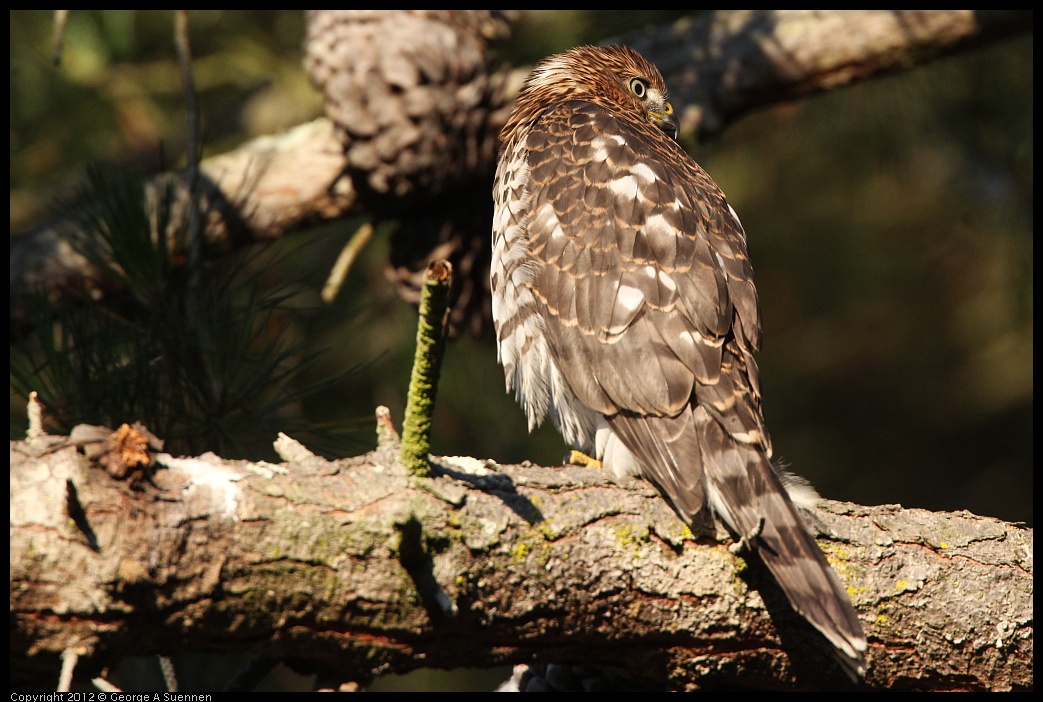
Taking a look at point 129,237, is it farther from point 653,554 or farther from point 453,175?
point 653,554

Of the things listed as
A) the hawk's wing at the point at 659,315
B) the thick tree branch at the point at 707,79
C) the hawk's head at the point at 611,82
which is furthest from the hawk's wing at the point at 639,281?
the thick tree branch at the point at 707,79

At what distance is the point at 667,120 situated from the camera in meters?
3.73

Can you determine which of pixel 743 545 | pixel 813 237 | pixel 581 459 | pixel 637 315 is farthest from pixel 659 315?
pixel 813 237

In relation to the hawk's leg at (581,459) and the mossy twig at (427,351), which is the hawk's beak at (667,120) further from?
the mossy twig at (427,351)

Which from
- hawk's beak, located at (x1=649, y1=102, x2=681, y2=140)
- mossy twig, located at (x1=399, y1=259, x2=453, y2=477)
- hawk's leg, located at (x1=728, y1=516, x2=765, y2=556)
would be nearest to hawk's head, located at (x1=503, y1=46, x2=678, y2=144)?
hawk's beak, located at (x1=649, y1=102, x2=681, y2=140)

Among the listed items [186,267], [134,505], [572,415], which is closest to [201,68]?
[186,267]

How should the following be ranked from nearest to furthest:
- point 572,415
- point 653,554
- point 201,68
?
point 653,554 → point 572,415 → point 201,68

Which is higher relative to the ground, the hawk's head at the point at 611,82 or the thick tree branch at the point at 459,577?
the hawk's head at the point at 611,82

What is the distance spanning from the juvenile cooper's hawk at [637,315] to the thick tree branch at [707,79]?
22.9 inches

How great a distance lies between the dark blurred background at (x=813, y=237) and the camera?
14.5 feet

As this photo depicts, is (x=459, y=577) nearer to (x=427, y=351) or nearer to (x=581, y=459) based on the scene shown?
(x=427, y=351)

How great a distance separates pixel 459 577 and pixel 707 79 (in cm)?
264

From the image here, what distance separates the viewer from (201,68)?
4.96m

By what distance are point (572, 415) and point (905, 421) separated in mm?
5217
